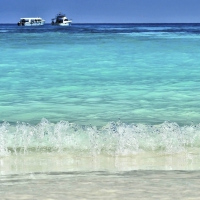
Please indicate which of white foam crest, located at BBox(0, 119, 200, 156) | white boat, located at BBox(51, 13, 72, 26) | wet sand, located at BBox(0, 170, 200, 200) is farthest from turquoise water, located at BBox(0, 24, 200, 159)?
white boat, located at BBox(51, 13, 72, 26)

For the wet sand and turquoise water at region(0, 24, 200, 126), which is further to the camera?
turquoise water at region(0, 24, 200, 126)

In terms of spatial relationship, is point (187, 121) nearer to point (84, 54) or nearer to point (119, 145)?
point (119, 145)

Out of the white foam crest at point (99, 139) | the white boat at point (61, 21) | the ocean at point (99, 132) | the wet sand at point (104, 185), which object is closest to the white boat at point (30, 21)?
the white boat at point (61, 21)

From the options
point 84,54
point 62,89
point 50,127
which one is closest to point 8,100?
point 62,89

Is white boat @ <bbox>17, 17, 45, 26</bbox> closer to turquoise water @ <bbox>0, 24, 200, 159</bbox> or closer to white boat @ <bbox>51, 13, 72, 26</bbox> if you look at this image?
white boat @ <bbox>51, 13, 72, 26</bbox>

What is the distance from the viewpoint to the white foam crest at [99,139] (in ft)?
23.6

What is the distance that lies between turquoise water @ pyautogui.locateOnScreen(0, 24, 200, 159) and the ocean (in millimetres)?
16

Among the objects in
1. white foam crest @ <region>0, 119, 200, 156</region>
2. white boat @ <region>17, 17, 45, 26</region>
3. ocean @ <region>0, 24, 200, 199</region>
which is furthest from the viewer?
white boat @ <region>17, 17, 45, 26</region>

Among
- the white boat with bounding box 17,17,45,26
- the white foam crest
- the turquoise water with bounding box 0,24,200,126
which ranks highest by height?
the white boat with bounding box 17,17,45,26

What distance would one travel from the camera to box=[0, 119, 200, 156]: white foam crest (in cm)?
720

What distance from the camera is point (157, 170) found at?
5.89 meters

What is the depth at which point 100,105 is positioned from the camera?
34.8 feet

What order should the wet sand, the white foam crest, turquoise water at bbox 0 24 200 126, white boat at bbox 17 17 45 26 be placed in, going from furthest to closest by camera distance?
white boat at bbox 17 17 45 26
turquoise water at bbox 0 24 200 126
the white foam crest
the wet sand

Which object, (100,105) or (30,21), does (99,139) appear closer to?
(100,105)
